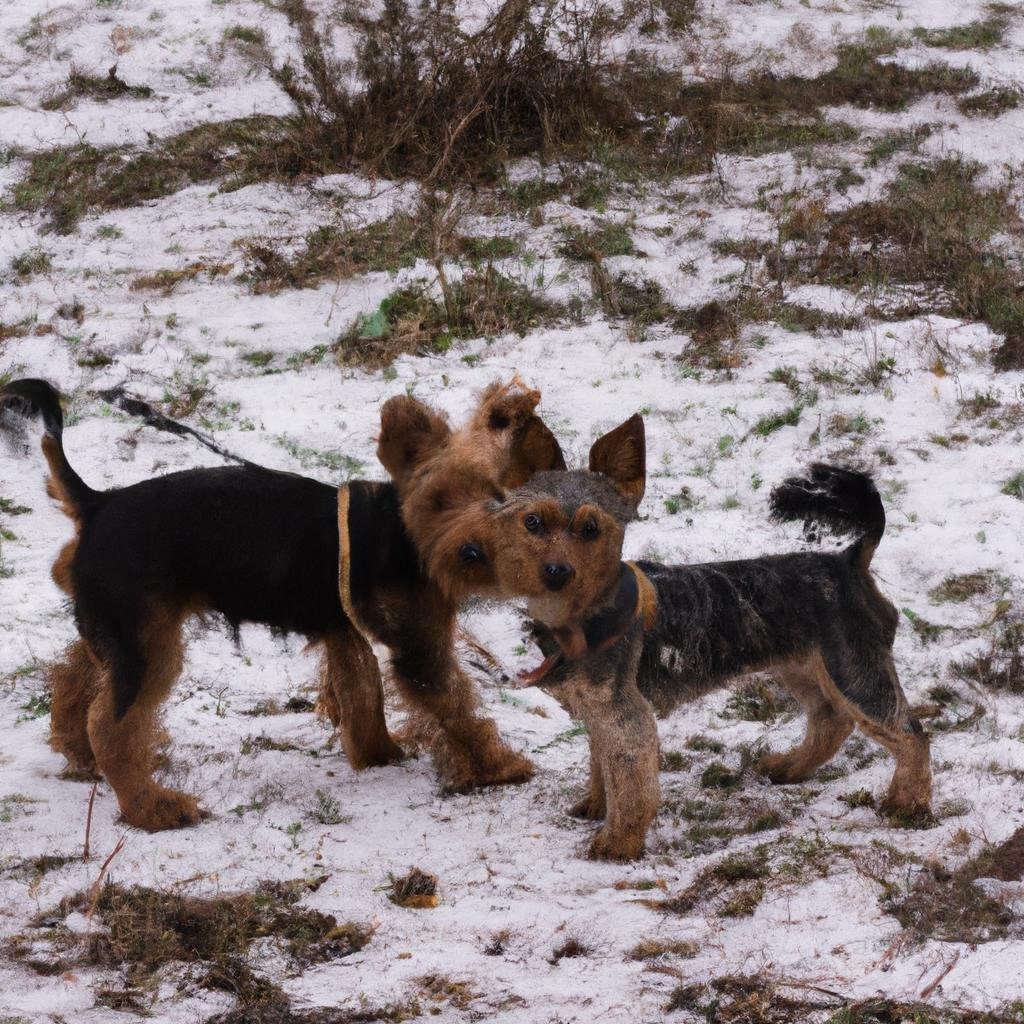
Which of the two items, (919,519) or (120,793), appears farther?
(919,519)

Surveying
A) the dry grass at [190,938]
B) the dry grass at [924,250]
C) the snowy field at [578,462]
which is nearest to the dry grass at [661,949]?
the snowy field at [578,462]

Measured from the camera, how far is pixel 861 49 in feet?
36.7

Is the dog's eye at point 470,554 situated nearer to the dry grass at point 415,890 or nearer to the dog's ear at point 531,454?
the dog's ear at point 531,454

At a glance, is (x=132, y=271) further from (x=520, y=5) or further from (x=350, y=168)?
(x=520, y=5)

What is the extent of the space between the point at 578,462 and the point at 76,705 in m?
3.28

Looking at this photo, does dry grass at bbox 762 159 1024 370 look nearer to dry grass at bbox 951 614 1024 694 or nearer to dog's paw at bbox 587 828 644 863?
dry grass at bbox 951 614 1024 694

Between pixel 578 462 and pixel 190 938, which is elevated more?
pixel 578 462

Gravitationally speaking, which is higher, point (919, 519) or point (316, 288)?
point (316, 288)

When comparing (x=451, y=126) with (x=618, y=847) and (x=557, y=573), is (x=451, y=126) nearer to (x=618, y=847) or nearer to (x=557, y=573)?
(x=557, y=573)

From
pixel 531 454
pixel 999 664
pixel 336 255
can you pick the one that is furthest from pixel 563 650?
pixel 336 255

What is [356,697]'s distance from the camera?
4.73 metres

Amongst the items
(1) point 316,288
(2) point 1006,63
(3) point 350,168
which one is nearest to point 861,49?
(2) point 1006,63

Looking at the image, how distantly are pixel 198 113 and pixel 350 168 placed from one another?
1.73m

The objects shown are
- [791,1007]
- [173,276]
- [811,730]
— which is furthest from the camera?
[173,276]
